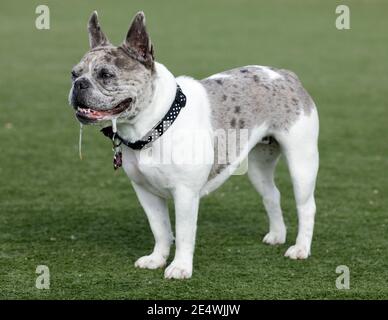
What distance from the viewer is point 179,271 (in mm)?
5746

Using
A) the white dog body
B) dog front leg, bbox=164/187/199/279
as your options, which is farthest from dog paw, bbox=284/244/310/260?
dog front leg, bbox=164/187/199/279

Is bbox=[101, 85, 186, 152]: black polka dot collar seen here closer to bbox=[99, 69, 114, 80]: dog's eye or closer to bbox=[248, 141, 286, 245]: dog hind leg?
bbox=[99, 69, 114, 80]: dog's eye

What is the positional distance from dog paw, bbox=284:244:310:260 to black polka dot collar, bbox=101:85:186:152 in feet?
4.79

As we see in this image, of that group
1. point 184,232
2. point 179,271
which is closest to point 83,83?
point 184,232

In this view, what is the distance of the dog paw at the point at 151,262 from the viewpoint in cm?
600

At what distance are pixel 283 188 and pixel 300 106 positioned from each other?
2.32 metres

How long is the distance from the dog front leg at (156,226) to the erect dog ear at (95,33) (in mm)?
1020

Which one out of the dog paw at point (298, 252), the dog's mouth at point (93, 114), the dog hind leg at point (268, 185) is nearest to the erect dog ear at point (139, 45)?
the dog's mouth at point (93, 114)

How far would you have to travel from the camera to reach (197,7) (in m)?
25.6

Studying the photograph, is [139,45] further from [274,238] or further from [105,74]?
[274,238]

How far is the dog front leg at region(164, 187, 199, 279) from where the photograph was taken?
5715 mm

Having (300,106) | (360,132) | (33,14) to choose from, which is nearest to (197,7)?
(33,14)

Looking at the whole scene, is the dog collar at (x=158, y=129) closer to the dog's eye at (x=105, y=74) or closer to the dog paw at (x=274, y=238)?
the dog's eye at (x=105, y=74)

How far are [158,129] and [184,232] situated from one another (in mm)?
756
